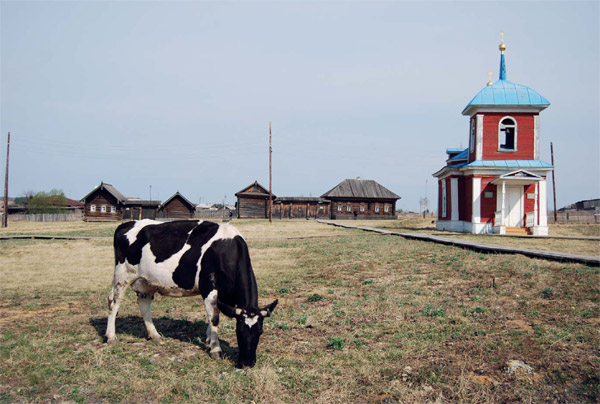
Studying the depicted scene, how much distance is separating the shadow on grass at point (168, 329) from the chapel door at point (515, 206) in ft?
85.2

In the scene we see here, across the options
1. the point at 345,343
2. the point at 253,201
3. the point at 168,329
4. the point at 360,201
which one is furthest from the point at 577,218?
the point at 168,329

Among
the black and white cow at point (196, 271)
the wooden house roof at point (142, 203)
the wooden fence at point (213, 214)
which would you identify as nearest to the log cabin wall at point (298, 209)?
the wooden fence at point (213, 214)

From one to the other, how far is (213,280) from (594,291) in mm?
7955

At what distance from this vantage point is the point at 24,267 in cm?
1641

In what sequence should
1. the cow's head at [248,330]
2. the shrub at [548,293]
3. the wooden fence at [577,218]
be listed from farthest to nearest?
the wooden fence at [577,218] → the shrub at [548,293] → the cow's head at [248,330]

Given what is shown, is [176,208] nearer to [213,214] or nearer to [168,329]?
[213,214]

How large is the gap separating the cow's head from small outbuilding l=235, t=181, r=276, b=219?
55.6m

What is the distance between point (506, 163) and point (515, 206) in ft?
9.63

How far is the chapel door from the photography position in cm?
2867

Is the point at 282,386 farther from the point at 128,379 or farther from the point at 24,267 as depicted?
the point at 24,267

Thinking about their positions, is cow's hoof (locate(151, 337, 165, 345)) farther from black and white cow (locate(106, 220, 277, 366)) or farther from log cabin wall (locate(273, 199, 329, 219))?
log cabin wall (locate(273, 199, 329, 219))

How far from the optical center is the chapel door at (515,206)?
28672 millimetres

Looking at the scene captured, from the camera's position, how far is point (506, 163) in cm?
2861

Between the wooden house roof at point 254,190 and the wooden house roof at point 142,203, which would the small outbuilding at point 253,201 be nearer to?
the wooden house roof at point 254,190
